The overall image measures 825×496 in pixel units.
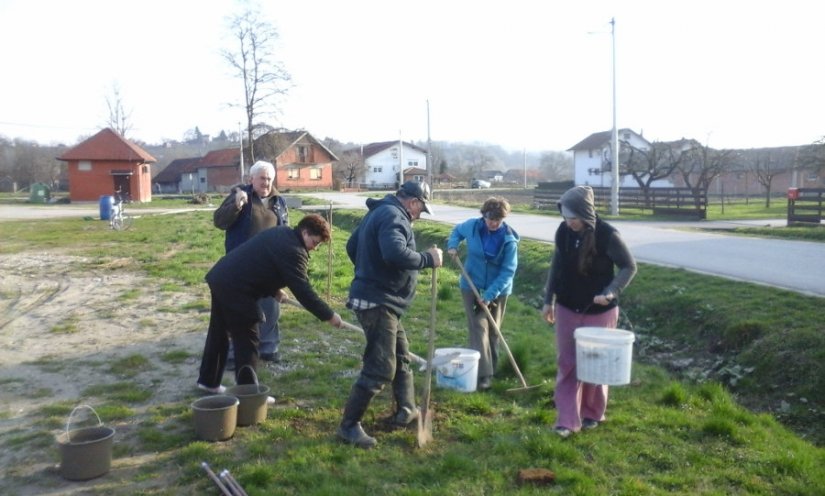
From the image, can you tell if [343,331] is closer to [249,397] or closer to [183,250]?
[249,397]

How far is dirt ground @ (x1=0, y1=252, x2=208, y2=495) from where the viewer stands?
5254 millimetres

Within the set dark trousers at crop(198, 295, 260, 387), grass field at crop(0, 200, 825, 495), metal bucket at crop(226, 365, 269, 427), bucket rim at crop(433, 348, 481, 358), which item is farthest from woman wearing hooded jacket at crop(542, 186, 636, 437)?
dark trousers at crop(198, 295, 260, 387)

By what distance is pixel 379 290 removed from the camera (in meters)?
5.38

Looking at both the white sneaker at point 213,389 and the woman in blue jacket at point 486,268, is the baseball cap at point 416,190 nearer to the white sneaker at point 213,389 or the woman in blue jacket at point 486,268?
the woman in blue jacket at point 486,268

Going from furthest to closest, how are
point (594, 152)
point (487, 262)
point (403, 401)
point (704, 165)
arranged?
point (594, 152) < point (704, 165) < point (487, 262) < point (403, 401)

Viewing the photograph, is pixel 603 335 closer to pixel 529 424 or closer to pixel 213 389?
pixel 529 424

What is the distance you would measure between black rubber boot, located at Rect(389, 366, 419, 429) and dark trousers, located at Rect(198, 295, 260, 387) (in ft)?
4.07

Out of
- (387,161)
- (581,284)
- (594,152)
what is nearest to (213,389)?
(581,284)

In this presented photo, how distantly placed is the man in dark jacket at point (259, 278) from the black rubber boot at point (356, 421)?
61 cm

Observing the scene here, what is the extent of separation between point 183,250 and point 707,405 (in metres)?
14.2

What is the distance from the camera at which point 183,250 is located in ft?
58.7

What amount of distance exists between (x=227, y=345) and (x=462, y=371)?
6.99 feet

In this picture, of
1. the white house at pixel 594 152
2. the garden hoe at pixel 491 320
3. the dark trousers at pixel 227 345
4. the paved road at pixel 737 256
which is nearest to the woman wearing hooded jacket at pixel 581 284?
the garden hoe at pixel 491 320

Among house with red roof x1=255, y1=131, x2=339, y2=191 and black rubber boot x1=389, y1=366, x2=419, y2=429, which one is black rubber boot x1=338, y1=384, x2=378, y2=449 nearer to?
black rubber boot x1=389, y1=366, x2=419, y2=429
